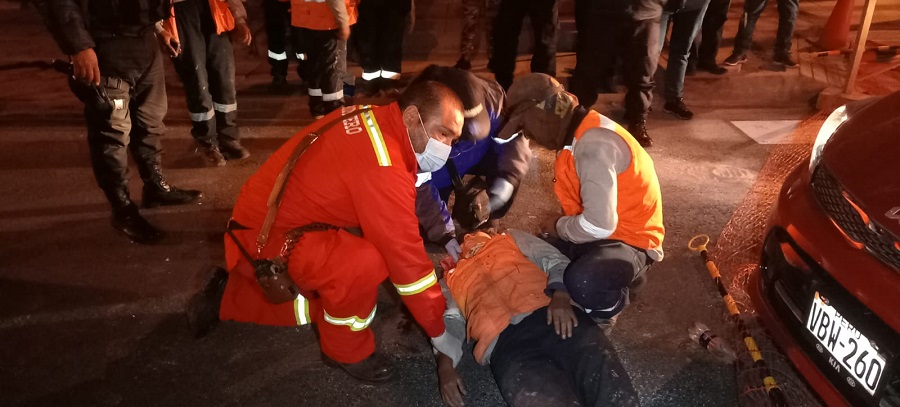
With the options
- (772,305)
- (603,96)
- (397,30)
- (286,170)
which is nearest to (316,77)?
(397,30)

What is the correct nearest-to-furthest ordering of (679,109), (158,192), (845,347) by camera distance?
(845,347) < (158,192) < (679,109)

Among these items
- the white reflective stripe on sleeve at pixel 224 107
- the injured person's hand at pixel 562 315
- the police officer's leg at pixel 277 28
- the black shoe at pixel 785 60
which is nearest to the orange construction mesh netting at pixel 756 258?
the injured person's hand at pixel 562 315

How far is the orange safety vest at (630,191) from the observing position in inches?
98.3

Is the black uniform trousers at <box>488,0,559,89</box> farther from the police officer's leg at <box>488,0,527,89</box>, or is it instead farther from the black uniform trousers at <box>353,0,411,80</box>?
the black uniform trousers at <box>353,0,411,80</box>

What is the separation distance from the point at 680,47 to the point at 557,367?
404cm

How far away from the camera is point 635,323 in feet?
10.1

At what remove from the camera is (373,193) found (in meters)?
2.28

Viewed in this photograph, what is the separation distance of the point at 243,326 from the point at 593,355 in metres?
1.61

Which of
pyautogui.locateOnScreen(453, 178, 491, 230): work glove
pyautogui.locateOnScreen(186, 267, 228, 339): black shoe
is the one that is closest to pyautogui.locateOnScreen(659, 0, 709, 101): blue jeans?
pyautogui.locateOnScreen(453, 178, 491, 230): work glove

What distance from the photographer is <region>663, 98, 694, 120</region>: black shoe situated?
567 cm

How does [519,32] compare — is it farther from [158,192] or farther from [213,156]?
[158,192]

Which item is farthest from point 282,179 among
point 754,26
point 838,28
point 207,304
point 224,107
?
point 838,28

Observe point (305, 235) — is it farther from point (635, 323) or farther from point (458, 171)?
point (635, 323)

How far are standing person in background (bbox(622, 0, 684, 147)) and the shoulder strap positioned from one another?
2935 mm
